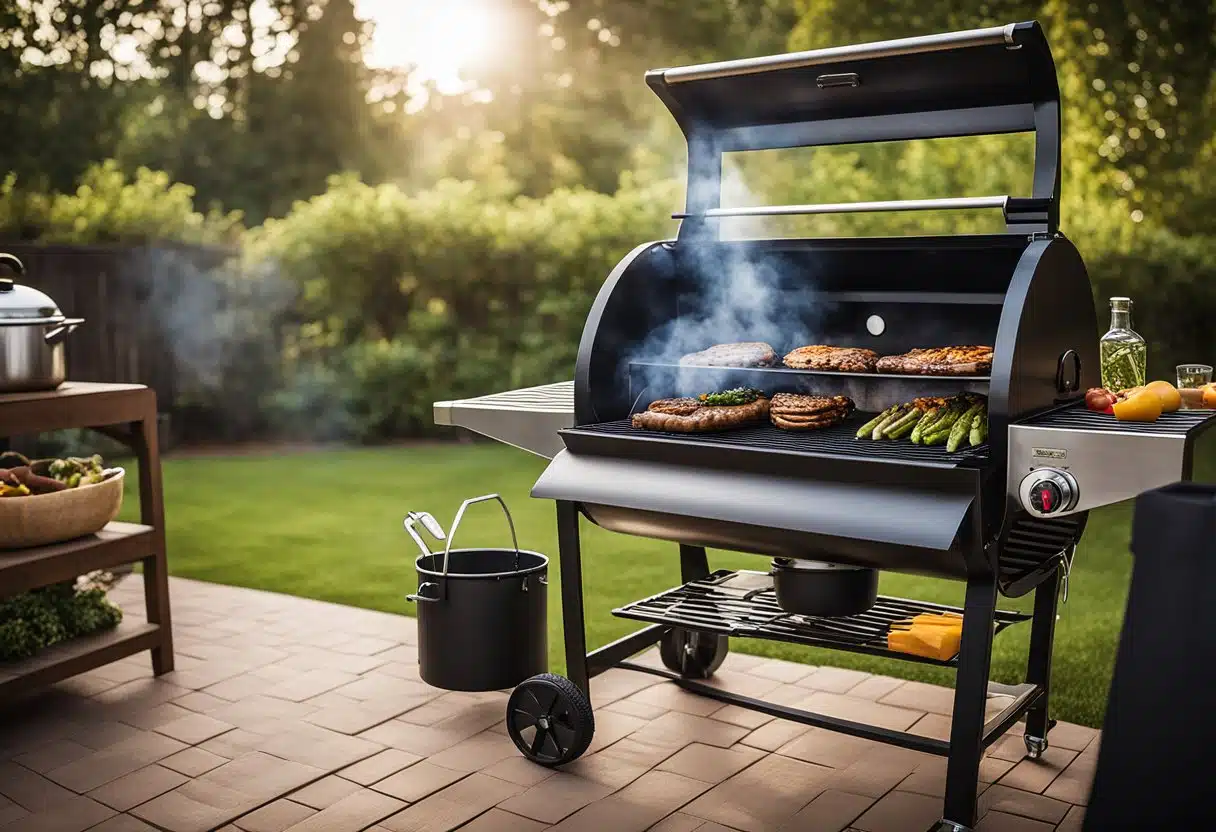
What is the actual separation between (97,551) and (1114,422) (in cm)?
314

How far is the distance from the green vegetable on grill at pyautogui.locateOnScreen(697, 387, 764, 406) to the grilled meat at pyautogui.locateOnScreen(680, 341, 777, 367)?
79 mm

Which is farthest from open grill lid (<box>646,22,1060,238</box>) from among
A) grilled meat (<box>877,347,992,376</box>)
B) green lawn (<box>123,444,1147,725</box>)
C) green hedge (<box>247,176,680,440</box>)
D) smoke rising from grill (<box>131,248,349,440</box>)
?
smoke rising from grill (<box>131,248,349,440</box>)

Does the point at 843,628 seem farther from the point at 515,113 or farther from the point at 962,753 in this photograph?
the point at 515,113

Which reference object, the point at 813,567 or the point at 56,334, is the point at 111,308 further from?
the point at 813,567

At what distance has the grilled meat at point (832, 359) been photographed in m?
3.11

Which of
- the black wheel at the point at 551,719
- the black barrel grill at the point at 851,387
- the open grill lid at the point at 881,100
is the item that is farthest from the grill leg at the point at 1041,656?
the black wheel at the point at 551,719

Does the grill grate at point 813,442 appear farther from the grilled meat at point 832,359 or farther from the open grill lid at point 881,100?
the open grill lid at point 881,100

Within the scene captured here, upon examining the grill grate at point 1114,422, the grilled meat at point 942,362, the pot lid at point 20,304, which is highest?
the pot lid at point 20,304

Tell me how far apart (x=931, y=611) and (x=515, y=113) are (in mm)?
17215

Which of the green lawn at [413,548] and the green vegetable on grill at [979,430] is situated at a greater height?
the green vegetable on grill at [979,430]

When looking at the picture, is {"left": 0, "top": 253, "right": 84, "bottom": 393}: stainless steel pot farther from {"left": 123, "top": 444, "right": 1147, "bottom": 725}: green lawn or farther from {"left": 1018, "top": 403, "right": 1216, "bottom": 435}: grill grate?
{"left": 1018, "top": 403, "right": 1216, "bottom": 435}: grill grate

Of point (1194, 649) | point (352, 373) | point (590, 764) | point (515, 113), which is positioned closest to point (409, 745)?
point (590, 764)

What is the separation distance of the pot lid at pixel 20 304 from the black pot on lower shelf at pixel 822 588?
2.46 metres

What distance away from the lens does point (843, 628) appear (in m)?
3.22
